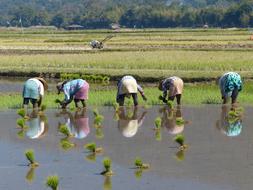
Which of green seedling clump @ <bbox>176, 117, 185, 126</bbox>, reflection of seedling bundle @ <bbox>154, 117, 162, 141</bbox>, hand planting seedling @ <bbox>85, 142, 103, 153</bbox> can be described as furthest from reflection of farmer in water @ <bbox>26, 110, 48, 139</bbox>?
green seedling clump @ <bbox>176, 117, 185, 126</bbox>

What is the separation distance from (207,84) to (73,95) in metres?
8.95

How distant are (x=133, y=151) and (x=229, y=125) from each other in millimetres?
4403

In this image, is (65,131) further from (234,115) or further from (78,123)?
(234,115)

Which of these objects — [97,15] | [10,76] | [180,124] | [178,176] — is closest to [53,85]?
[10,76]

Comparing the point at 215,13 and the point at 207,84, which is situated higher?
the point at 215,13

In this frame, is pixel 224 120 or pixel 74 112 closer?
pixel 224 120

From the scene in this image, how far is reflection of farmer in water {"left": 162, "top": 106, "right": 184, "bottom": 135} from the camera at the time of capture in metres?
18.4

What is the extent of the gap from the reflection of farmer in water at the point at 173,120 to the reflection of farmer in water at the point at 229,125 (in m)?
1.02

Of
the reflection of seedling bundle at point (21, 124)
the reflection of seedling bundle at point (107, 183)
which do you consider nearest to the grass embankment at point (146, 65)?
the reflection of seedling bundle at point (21, 124)

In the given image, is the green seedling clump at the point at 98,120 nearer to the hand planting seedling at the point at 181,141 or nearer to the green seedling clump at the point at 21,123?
the green seedling clump at the point at 21,123

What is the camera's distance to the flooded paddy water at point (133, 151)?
12.6m

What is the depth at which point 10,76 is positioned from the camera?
38281mm

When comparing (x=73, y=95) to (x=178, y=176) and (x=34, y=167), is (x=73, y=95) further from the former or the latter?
(x=178, y=176)

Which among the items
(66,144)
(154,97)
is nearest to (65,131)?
(66,144)
